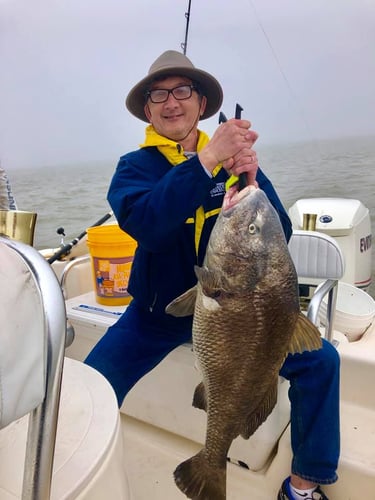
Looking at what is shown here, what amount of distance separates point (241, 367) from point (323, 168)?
1265 centimetres

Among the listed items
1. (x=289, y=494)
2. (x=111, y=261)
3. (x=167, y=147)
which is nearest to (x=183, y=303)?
(x=167, y=147)

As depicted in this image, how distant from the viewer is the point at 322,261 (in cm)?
236

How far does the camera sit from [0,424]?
2.33ft

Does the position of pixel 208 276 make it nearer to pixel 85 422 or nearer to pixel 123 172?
pixel 85 422

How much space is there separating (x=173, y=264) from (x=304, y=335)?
29.4 inches

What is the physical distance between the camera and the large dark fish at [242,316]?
1351 mm

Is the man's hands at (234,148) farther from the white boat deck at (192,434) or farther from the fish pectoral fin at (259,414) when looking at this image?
the white boat deck at (192,434)

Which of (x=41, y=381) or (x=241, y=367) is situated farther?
(x=241, y=367)

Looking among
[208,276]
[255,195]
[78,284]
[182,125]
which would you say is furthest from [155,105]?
[78,284]

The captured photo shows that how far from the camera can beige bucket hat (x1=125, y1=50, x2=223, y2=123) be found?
1938 mm

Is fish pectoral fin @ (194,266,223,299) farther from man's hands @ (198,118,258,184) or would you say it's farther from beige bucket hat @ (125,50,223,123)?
beige bucket hat @ (125,50,223,123)

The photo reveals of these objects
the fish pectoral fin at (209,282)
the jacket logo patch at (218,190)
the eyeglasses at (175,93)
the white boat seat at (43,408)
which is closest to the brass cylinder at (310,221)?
the jacket logo patch at (218,190)

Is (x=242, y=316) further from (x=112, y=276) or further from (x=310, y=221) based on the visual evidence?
(x=310, y=221)

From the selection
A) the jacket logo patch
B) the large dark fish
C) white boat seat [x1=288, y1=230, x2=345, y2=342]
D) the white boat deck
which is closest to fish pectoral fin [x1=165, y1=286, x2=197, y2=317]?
the large dark fish
